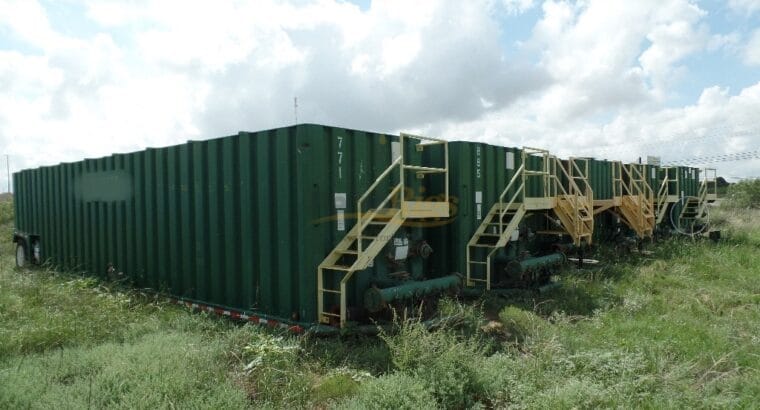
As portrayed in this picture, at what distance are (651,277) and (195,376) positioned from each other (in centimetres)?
915

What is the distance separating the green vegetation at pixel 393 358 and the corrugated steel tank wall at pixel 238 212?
0.69 meters

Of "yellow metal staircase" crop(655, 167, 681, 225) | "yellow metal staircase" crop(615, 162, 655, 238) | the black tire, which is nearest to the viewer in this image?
"yellow metal staircase" crop(615, 162, 655, 238)

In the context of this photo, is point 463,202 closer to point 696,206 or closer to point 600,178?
point 600,178

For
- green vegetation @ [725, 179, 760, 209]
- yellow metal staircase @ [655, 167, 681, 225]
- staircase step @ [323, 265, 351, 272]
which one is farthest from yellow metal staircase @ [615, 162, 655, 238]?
green vegetation @ [725, 179, 760, 209]

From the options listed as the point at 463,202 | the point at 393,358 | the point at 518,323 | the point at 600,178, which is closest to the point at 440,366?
the point at 393,358

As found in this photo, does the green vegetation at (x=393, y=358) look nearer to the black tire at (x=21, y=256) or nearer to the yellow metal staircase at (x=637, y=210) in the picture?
the yellow metal staircase at (x=637, y=210)

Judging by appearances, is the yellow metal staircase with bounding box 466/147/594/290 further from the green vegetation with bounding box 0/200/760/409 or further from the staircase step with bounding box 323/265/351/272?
the staircase step with bounding box 323/265/351/272

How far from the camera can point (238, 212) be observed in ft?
24.7

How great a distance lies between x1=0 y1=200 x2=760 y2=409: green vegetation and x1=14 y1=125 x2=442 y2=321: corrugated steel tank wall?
2.28ft

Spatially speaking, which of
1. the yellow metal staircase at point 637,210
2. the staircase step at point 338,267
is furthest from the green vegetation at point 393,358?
the yellow metal staircase at point 637,210

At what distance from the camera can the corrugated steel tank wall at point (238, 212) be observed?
6.60 m

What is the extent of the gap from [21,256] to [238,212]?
10998 mm

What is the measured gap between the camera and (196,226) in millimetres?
8203

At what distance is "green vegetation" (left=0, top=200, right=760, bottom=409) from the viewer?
441cm
